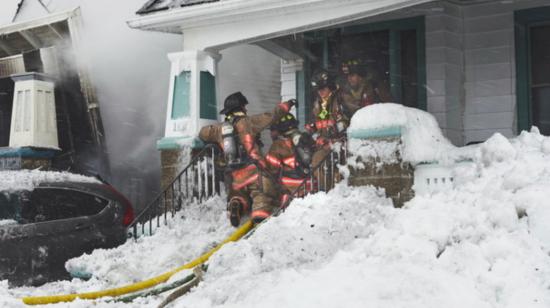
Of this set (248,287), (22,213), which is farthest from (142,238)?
(248,287)

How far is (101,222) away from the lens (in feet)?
33.5

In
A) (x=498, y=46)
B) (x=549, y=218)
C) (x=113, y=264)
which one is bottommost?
(x=113, y=264)

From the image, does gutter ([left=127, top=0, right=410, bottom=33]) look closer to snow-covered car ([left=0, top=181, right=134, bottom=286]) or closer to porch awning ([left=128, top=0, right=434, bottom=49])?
porch awning ([left=128, top=0, right=434, bottom=49])

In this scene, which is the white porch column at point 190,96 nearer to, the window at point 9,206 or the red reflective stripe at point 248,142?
the red reflective stripe at point 248,142

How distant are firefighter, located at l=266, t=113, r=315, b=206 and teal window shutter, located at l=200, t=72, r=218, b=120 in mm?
1635

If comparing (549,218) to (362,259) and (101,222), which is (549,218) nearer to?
(362,259)

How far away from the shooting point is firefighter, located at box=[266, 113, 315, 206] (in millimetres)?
9547

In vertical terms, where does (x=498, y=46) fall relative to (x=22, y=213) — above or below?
above

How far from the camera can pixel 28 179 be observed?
10.0 meters

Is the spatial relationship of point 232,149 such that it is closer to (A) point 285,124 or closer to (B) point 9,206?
(A) point 285,124

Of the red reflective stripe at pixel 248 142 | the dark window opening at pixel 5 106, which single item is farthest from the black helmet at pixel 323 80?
the dark window opening at pixel 5 106

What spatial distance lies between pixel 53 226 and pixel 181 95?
271 centimetres

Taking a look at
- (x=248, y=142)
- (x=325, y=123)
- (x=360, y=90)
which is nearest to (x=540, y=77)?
(x=360, y=90)

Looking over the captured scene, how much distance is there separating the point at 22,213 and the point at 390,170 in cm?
462
